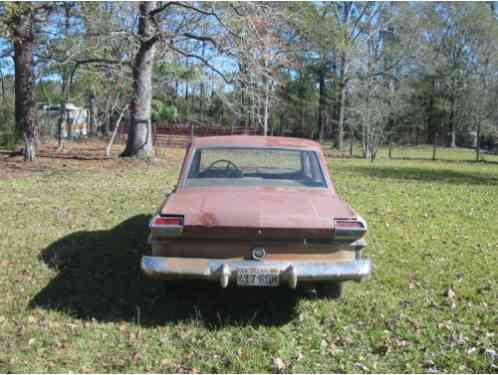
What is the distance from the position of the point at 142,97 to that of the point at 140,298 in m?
13.3

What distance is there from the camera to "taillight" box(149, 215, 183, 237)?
393 cm

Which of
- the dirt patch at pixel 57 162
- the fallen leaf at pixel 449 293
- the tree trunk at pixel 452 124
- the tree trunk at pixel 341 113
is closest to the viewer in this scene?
the fallen leaf at pixel 449 293

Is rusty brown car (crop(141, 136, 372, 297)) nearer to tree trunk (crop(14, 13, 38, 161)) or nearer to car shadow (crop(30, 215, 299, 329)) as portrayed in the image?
car shadow (crop(30, 215, 299, 329))

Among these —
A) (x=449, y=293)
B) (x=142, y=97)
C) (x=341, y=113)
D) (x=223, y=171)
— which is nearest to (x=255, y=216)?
(x=223, y=171)

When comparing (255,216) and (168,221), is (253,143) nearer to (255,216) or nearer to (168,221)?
(255,216)

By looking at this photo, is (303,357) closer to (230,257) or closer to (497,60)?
(230,257)

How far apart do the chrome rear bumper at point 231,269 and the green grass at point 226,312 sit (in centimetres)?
48

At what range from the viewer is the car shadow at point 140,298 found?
435 centimetres

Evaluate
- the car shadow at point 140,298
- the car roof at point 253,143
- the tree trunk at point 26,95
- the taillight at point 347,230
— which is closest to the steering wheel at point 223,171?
the car roof at point 253,143

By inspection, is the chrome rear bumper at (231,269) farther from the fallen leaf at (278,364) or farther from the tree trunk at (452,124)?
the tree trunk at (452,124)

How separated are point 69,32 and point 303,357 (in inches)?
606

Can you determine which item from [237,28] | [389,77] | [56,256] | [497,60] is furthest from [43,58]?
[497,60]

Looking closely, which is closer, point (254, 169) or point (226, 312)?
point (226, 312)

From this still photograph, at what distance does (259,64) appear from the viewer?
14.6m
